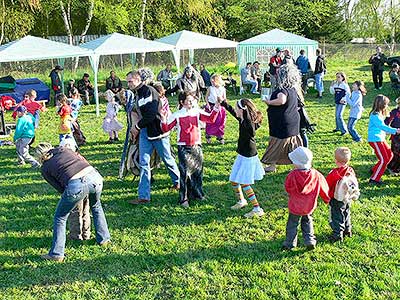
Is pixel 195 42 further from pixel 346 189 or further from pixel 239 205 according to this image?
pixel 346 189

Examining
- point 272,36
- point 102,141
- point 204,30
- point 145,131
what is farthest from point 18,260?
point 204,30

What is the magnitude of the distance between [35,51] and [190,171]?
980cm

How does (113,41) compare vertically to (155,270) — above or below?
above

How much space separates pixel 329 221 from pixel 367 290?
4.19ft

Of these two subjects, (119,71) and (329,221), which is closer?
(329,221)

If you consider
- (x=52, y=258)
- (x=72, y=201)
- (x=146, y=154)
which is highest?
(x=146, y=154)

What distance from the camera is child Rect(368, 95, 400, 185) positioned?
6.86 metres

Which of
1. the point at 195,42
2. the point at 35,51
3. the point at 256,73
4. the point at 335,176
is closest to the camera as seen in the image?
the point at 335,176

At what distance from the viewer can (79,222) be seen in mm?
5551

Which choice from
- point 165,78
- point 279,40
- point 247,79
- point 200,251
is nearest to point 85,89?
point 165,78

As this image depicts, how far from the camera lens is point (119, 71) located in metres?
25.7

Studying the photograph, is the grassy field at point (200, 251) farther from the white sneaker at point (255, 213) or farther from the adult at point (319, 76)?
the adult at point (319, 76)

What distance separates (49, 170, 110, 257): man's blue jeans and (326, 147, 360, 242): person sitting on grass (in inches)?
103

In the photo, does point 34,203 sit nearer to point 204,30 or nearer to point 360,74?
point 360,74
